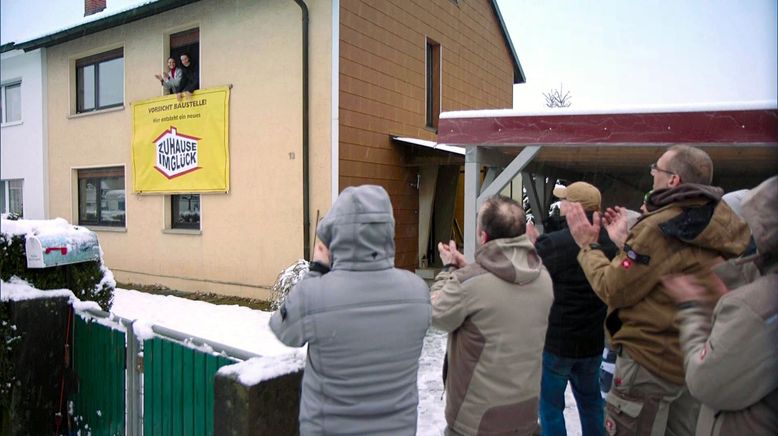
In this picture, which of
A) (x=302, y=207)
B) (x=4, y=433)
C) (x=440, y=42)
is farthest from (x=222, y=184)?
(x=4, y=433)

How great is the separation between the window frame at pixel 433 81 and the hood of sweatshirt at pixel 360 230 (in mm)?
8878

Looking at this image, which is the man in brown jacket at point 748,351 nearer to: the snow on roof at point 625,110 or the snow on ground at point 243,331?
the snow on ground at point 243,331

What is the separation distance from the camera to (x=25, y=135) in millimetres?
12773

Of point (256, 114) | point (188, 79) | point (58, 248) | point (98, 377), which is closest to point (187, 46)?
point (188, 79)

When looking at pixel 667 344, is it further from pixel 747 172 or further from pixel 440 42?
pixel 440 42

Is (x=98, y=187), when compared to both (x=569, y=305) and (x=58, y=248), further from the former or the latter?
(x=569, y=305)

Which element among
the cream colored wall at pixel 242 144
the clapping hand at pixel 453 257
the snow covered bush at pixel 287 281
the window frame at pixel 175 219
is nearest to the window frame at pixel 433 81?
the cream colored wall at pixel 242 144

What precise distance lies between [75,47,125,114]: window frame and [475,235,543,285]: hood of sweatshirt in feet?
35.0

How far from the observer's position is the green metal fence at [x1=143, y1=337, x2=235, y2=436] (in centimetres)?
269

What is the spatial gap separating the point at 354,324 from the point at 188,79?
906 centimetres

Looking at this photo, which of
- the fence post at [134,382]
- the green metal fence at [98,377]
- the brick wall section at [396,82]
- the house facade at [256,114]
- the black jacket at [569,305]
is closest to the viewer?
the black jacket at [569,305]

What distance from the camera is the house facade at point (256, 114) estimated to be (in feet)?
27.2

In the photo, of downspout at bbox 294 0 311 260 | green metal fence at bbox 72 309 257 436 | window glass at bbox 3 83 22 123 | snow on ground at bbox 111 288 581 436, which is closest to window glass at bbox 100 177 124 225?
snow on ground at bbox 111 288 581 436

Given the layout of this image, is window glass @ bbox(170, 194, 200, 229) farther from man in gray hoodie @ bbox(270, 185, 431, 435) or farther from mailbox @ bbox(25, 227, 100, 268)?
man in gray hoodie @ bbox(270, 185, 431, 435)
